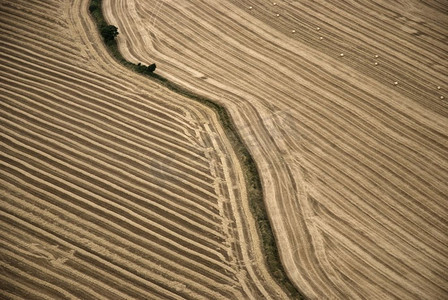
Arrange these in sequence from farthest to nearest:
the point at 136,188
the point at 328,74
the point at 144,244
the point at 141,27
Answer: the point at 141,27, the point at 328,74, the point at 136,188, the point at 144,244

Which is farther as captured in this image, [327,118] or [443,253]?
[327,118]

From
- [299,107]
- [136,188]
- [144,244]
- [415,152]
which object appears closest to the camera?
[144,244]

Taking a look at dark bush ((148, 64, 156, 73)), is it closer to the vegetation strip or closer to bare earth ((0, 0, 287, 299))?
the vegetation strip

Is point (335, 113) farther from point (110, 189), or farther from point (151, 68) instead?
point (110, 189)

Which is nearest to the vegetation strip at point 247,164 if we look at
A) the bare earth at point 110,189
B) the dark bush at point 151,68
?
the dark bush at point 151,68

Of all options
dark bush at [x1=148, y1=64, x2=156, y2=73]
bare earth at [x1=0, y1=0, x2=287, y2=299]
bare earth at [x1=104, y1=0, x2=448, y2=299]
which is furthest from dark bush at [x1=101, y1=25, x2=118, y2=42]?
dark bush at [x1=148, y1=64, x2=156, y2=73]

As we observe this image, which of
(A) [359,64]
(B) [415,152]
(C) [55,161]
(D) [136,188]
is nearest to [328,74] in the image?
(A) [359,64]

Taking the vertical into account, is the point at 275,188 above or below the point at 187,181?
above

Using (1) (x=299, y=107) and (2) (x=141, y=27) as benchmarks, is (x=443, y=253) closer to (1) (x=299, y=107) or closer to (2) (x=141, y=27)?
(1) (x=299, y=107)
